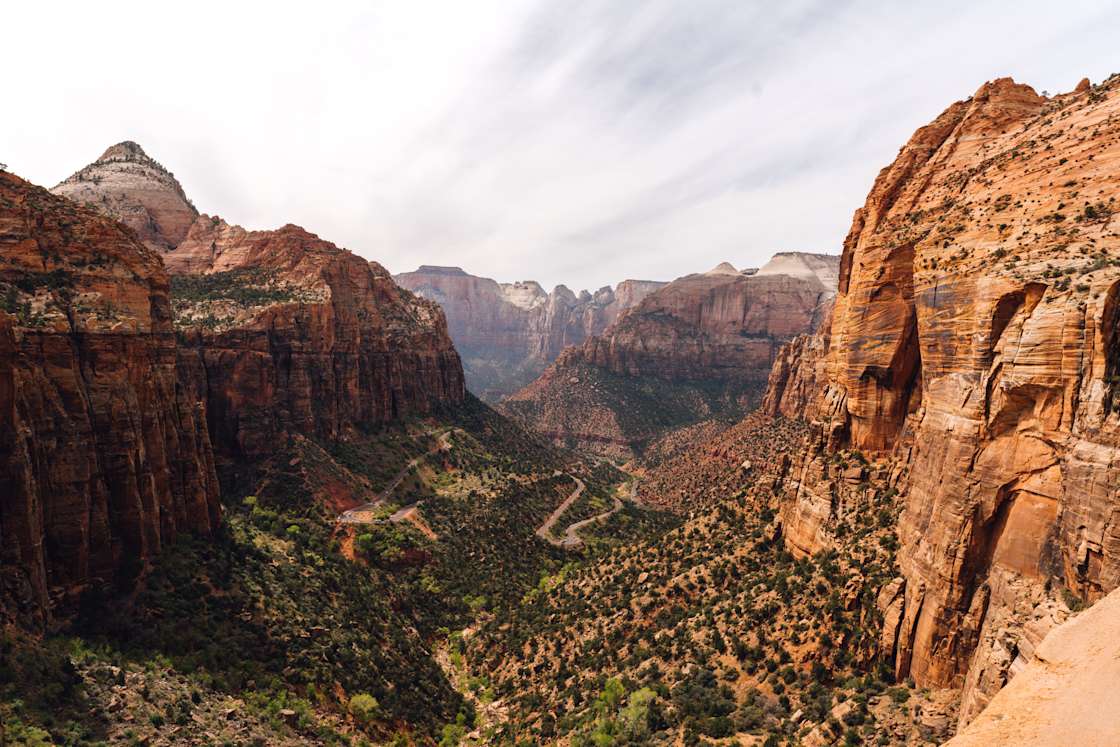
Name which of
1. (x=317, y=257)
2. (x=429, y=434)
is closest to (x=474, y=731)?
(x=429, y=434)

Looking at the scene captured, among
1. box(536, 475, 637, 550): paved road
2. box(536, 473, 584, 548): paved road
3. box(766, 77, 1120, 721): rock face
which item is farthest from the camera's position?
box(536, 473, 584, 548): paved road

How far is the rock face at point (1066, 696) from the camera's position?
1092cm

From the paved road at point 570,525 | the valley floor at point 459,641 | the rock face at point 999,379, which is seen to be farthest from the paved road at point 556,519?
the rock face at point 999,379

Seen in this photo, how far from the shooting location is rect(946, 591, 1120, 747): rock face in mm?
10922

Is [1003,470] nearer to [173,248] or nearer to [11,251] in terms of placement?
[11,251]

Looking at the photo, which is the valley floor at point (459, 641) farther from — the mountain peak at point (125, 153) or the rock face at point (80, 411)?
the mountain peak at point (125, 153)

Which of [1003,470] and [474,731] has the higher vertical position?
[1003,470]

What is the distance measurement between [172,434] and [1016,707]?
49219mm

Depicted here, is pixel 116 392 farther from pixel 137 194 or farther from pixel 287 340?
pixel 137 194

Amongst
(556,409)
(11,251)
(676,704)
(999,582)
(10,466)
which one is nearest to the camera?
(999,582)

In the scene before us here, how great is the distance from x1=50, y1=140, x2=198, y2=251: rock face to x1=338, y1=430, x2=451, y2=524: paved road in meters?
58.1

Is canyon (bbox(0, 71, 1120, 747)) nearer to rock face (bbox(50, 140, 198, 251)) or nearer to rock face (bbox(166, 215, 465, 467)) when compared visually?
rock face (bbox(166, 215, 465, 467))

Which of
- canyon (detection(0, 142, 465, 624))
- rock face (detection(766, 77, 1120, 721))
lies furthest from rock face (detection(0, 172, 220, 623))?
rock face (detection(766, 77, 1120, 721))

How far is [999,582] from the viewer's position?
779 inches
